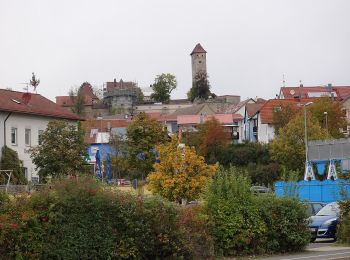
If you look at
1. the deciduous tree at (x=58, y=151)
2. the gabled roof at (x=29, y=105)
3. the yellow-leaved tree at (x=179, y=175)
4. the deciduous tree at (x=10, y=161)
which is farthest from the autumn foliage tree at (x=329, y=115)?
the yellow-leaved tree at (x=179, y=175)

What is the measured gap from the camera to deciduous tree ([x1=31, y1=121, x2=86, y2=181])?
54781 mm

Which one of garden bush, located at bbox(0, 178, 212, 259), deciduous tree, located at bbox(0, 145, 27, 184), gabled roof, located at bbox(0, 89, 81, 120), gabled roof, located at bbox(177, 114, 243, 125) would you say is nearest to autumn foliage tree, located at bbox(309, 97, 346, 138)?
gabled roof, located at bbox(0, 89, 81, 120)

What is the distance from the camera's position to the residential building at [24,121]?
Result: 2259 inches

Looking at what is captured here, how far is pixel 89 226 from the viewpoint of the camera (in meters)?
17.5

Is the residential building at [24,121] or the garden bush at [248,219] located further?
the residential building at [24,121]

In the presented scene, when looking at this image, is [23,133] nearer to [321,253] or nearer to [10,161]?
[10,161]

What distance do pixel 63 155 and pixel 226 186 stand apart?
115ft

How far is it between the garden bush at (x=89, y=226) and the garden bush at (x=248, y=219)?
2.07 meters

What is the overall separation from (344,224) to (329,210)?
3935 mm

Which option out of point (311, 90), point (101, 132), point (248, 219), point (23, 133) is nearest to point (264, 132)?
point (101, 132)

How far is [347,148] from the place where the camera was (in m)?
52.6

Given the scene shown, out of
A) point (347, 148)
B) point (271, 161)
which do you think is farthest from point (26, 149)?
point (271, 161)

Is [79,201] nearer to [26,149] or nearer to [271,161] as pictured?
[26,149]

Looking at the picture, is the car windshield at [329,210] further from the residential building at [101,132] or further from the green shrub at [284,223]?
the residential building at [101,132]
